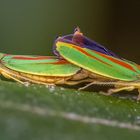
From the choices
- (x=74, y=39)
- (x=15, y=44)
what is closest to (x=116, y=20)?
(x=15, y=44)

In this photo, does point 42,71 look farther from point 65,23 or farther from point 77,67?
point 65,23

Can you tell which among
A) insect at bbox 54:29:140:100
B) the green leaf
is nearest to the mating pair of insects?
insect at bbox 54:29:140:100

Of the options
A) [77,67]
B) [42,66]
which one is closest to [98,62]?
[77,67]

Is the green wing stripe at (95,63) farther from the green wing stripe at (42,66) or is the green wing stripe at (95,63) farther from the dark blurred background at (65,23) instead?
the dark blurred background at (65,23)

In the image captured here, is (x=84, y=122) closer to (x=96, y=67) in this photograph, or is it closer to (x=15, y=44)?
(x=96, y=67)

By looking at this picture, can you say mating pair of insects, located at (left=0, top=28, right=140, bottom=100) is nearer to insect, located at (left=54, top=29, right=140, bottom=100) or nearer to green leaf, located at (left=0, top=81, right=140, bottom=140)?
insect, located at (left=54, top=29, right=140, bottom=100)

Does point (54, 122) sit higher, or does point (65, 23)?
point (54, 122)

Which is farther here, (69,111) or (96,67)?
(96,67)

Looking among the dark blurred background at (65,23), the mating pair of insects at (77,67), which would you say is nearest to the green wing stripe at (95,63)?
the mating pair of insects at (77,67)
